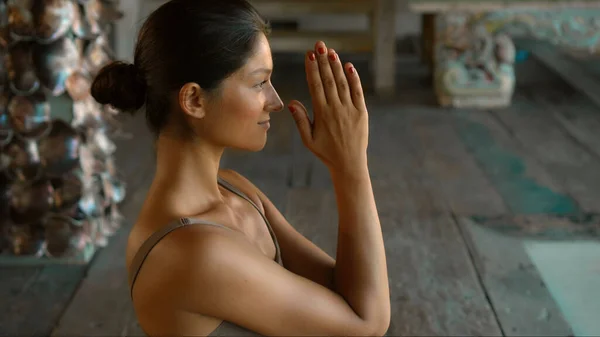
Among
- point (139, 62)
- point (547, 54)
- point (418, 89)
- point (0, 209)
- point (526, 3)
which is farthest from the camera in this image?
point (547, 54)

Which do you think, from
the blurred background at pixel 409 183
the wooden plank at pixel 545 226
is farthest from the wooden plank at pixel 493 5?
the wooden plank at pixel 545 226

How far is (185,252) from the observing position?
955 mm

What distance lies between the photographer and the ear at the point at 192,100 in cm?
101

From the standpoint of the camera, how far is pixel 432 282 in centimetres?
223

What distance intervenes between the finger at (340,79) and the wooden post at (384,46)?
3.69 metres

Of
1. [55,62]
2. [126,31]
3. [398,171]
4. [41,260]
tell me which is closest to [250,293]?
[55,62]

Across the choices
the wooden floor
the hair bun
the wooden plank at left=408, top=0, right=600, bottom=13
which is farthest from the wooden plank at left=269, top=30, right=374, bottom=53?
the hair bun

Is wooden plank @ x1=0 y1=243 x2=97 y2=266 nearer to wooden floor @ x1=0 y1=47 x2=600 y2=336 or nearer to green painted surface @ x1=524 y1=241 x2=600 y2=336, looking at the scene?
wooden floor @ x1=0 y1=47 x2=600 y2=336

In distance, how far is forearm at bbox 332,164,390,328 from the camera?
3.48 ft

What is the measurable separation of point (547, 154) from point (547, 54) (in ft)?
7.56

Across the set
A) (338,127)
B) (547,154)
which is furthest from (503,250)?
(338,127)

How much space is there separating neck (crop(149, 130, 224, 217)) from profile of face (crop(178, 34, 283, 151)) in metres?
0.02

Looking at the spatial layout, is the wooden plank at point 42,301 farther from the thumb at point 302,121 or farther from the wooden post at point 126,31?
the wooden post at point 126,31

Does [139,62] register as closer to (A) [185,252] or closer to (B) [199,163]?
(B) [199,163]
